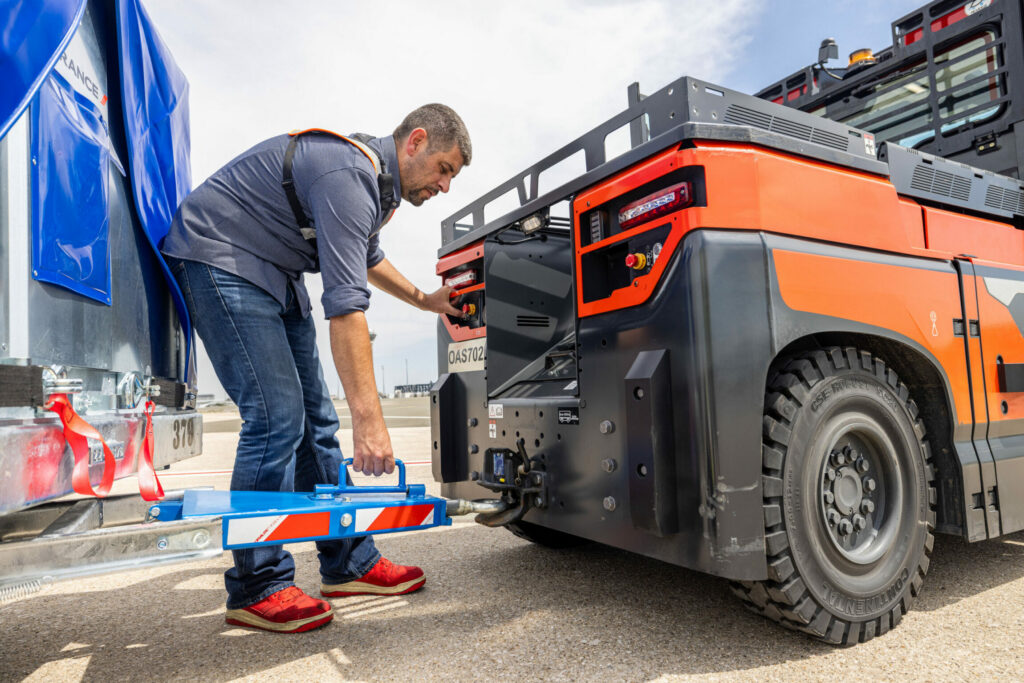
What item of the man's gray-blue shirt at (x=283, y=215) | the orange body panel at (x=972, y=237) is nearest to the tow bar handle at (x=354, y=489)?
the man's gray-blue shirt at (x=283, y=215)

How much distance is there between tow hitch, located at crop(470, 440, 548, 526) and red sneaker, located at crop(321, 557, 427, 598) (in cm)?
53

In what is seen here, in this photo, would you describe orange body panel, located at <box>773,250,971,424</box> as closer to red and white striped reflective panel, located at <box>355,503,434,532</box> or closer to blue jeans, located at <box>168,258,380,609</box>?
red and white striped reflective panel, located at <box>355,503,434,532</box>

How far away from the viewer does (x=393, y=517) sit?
2195mm

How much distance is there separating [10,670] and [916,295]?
349 cm

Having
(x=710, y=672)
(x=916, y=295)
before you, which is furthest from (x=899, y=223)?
(x=710, y=672)

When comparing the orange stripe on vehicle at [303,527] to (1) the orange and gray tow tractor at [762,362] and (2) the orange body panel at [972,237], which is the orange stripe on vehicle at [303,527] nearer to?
(1) the orange and gray tow tractor at [762,362]

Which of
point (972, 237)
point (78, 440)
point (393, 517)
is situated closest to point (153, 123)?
point (78, 440)

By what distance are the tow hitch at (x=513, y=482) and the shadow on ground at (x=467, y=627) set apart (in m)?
0.38

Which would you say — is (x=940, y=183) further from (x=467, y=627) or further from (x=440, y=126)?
(x=467, y=627)

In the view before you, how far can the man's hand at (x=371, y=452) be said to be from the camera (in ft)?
7.07

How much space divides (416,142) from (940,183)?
2.22 m

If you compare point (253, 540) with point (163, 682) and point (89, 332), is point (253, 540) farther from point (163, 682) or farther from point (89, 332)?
point (89, 332)

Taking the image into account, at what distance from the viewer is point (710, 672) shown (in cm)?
200

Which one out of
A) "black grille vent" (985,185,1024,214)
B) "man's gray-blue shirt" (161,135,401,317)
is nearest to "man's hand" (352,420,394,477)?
"man's gray-blue shirt" (161,135,401,317)
